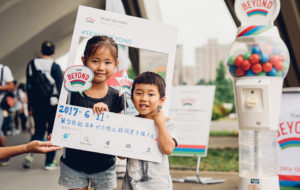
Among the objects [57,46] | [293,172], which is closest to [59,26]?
[57,46]

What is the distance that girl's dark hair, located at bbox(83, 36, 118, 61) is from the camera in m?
1.93

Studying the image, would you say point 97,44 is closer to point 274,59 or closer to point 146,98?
point 146,98

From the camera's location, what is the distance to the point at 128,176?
79.1 inches

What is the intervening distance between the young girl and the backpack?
2875mm

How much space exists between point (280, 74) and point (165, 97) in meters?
1.33

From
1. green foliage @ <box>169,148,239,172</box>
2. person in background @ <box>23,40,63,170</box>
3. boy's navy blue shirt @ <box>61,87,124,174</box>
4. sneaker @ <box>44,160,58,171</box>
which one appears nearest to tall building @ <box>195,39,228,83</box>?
green foliage @ <box>169,148,239,172</box>

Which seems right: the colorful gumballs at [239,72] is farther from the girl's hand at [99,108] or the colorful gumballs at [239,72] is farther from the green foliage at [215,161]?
the green foliage at [215,161]

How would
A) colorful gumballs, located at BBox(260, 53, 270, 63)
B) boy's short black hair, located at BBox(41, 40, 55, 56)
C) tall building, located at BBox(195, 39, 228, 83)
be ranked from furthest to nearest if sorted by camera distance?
tall building, located at BBox(195, 39, 228, 83), boy's short black hair, located at BBox(41, 40, 55, 56), colorful gumballs, located at BBox(260, 53, 270, 63)

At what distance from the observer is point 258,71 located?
110 inches

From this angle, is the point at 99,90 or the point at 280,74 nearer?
the point at 99,90

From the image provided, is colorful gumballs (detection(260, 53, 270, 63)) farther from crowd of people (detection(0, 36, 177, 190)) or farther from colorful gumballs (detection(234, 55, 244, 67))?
crowd of people (detection(0, 36, 177, 190))

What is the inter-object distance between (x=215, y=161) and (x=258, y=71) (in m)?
3.58

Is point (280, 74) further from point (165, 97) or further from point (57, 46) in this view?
point (57, 46)

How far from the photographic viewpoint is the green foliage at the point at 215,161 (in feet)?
18.0
